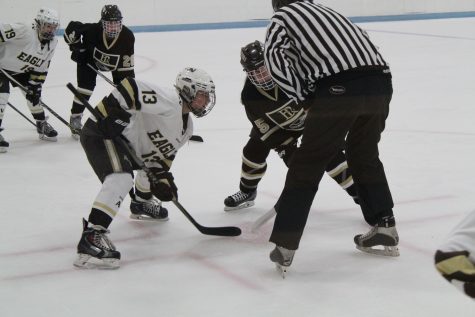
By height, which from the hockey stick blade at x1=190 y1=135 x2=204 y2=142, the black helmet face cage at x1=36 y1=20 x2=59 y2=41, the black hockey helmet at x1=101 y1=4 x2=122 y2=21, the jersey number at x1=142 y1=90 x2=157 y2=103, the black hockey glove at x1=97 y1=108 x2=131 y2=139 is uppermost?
the jersey number at x1=142 y1=90 x2=157 y2=103

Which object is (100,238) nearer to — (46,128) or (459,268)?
(459,268)

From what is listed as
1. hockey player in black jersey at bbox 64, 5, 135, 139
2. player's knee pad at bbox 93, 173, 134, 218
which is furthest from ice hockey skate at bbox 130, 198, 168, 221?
hockey player in black jersey at bbox 64, 5, 135, 139

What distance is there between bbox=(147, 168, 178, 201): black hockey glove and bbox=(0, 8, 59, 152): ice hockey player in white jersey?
6.68ft

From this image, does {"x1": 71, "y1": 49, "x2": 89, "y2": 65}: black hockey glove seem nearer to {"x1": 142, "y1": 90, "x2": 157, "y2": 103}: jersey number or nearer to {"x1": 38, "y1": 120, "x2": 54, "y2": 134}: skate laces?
{"x1": 38, "y1": 120, "x2": 54, "y2": 134}: skate laces

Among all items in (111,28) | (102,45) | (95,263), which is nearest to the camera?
(95,263)

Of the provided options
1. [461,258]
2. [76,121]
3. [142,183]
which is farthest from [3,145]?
[461,258]

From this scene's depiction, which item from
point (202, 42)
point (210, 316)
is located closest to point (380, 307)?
point (210, 316)

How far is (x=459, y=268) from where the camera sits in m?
1.29

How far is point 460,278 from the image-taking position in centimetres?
130

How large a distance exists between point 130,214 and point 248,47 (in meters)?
0.90

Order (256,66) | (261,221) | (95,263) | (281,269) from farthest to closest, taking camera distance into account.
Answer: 1. (261,221)
2. (256,66)
3. (95,263)
4. (281,269)

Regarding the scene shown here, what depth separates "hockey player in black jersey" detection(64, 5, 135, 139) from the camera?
4777 millimetres

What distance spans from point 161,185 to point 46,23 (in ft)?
7.57

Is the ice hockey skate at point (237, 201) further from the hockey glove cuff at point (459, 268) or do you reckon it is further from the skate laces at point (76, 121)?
the hockey glove cuff at point (459, 268)
